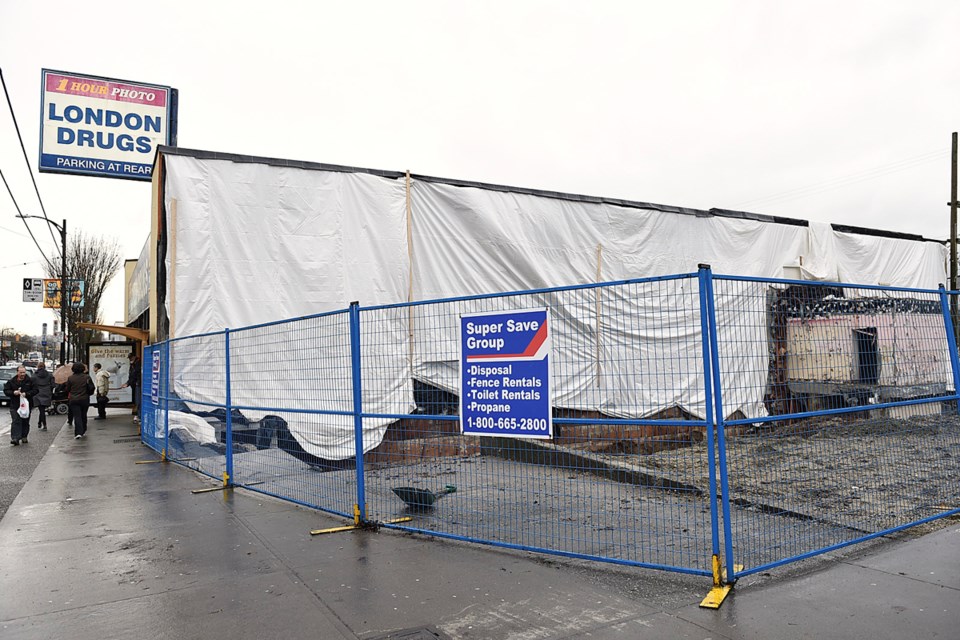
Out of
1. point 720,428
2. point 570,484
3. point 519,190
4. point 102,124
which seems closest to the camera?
point 720,428

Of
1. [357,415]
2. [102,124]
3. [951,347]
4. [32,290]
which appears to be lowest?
[357,415]

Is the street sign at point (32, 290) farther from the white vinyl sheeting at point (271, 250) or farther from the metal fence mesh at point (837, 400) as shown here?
the metal fence mesh at point (837, 400)

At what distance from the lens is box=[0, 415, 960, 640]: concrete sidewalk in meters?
3.86

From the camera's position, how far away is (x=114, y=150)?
17.6 m

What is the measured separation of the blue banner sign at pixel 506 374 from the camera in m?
5.04

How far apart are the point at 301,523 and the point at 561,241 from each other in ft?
30.0

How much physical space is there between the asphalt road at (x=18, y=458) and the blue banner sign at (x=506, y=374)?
5.72 metres

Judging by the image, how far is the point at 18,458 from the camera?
472 inches

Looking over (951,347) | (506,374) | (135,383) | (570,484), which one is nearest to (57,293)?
(135,383)

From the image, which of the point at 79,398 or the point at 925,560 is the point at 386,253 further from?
the point at 925,560

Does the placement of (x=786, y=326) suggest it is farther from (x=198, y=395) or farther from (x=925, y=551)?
(x=198, y=395)

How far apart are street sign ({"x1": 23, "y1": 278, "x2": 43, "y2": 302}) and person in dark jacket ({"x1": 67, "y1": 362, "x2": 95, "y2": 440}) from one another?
2326 cm

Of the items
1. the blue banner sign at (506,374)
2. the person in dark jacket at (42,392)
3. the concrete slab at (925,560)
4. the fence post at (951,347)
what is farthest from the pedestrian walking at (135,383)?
the fence post at (951,347)

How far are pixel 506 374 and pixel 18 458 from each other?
36.4ft
